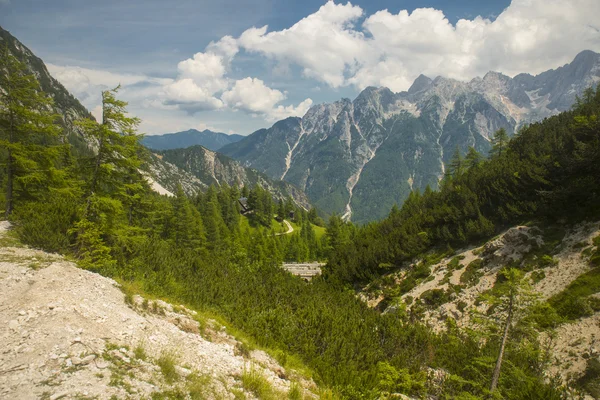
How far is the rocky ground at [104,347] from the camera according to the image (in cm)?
677

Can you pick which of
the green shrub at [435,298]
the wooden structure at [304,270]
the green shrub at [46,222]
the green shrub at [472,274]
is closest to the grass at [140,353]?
the green shrub at [46,222]

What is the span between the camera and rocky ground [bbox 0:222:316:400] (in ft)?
22.2

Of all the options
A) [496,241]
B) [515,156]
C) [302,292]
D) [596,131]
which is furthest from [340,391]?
[515,156]

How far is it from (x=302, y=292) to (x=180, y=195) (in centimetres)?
4011

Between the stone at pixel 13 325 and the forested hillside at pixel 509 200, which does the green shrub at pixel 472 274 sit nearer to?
the forested hillside at pixel 509 200

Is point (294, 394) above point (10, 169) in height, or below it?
below

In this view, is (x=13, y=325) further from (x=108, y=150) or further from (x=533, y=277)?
(x=533, y=277)

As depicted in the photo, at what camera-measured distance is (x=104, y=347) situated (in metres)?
8.28

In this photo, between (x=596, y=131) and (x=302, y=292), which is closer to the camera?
(x=302, y=292)

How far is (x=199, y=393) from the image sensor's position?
778cm

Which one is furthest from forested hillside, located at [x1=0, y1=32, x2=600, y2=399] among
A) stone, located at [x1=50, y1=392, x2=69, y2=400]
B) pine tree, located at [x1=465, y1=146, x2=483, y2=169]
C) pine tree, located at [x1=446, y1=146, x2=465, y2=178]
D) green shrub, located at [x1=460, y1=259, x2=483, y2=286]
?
pine tree, located at [x1=446, y1=146, x2=465, y2=178]

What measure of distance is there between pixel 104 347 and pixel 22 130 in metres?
18.6

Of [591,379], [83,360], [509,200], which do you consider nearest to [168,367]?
[83,360]

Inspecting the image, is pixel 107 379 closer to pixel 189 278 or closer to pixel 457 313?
pixel 189 278
